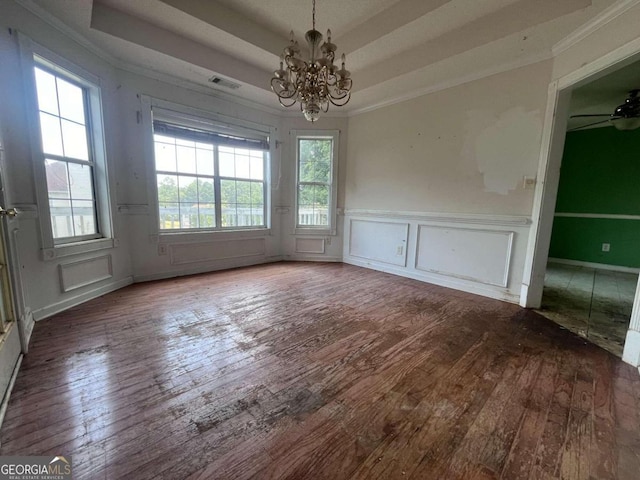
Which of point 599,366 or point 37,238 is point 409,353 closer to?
point 599,366

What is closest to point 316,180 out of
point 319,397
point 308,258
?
→ point 308,258

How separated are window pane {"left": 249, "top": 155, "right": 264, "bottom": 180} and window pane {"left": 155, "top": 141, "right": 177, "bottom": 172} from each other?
121 centimetres

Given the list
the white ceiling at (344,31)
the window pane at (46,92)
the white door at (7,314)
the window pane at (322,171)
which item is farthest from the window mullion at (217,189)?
the white door at (7,314)

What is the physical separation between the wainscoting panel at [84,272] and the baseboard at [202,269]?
45 cm

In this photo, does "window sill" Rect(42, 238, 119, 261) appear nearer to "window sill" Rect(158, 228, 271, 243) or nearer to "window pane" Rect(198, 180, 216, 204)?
"window sill" Rect(158, 228, 271, 243)

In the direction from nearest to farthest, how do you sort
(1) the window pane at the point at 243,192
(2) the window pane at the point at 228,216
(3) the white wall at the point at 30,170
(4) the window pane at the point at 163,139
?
(3) the white wall at the point at 30,170 < (4) the window pane at the point at 163,139 < (2) the window pane at the point at 228,216 < (1) the window pane at the point at 243,192

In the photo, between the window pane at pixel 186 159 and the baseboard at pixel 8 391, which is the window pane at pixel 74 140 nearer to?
the window pane at pixel 186 159

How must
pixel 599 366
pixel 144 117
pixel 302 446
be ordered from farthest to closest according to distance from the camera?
pixel 144 117 < pixel 599 366 < pixel 302 446

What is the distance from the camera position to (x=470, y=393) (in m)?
1.60

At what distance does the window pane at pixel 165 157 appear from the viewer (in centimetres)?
362

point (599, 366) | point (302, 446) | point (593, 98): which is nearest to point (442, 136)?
point (593, 98)

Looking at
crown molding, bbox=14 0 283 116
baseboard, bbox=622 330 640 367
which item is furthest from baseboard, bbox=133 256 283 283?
baseboard, bbox=622 330 640 367

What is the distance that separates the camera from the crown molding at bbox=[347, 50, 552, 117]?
2.82m

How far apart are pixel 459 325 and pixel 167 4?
4.06 meters
